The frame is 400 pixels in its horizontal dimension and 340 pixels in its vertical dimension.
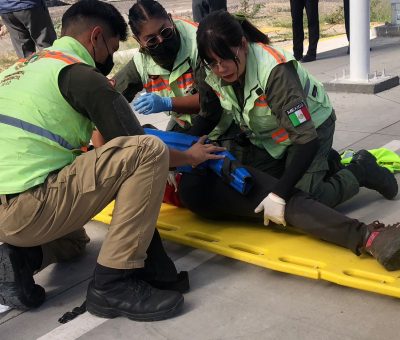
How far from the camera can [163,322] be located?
2.31 metres

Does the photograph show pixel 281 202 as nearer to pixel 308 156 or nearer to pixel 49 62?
pixel 308 156

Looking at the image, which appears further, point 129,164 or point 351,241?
point 351,241

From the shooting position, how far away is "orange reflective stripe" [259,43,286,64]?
8.68ft

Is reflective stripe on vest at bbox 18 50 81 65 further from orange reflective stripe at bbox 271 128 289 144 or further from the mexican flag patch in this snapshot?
orange reflective stripe at bbox 271 128 289 144

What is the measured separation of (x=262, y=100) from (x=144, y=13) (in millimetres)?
815

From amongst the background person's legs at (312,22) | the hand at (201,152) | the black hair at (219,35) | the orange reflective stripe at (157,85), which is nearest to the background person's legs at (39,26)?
the orange reflective stripe at (157,85)

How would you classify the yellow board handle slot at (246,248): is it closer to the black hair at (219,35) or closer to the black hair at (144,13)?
the black hair at (219,35)

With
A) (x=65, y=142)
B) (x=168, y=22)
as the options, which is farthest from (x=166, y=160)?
(x=168, y=22)

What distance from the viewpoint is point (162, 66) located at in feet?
11.0

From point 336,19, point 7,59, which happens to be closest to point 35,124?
point 7,59

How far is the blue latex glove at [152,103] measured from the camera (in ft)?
10.9

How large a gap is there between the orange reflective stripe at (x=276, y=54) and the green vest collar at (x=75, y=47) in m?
0.79

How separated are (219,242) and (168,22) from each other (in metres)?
1.19

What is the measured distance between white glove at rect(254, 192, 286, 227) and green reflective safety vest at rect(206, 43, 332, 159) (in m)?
0.38
